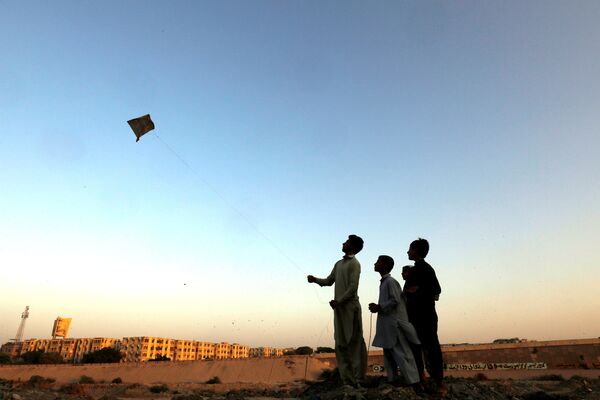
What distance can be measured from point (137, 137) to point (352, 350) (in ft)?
24.3

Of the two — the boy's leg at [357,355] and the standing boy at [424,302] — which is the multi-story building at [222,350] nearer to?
the boy's leg at [357,355]

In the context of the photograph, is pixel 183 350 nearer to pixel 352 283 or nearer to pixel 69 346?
pixel 69 346

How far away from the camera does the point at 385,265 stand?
19.0 ft

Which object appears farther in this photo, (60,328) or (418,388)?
(60,328)

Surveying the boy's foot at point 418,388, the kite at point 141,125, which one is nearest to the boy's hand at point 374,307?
the boy's foot at point 418,388

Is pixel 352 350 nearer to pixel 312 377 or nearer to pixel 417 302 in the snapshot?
pixel 417 302

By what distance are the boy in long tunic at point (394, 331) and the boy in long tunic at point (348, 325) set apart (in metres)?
0.50

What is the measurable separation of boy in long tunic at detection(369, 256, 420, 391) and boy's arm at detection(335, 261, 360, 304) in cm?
46

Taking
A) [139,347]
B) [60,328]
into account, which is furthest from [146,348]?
[60,328]

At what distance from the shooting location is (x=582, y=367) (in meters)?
35.4

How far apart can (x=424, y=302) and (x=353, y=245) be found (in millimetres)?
1486

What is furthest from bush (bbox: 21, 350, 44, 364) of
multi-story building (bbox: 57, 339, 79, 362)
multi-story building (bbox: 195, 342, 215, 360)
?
multi-story building (bbox: 57, 339, 79, 362)

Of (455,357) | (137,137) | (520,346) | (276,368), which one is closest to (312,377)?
(276,368)

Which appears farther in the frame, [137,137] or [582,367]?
[582,367]
